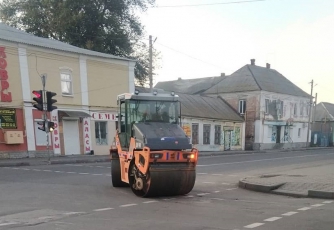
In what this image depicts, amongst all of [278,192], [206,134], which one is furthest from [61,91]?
[278,192]

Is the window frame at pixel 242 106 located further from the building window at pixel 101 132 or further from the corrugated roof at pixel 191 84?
the building window at pixel 101 132

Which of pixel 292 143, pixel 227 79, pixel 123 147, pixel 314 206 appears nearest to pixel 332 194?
pixel 314 206

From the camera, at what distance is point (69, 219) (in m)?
6.93

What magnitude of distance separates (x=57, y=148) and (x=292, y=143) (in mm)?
36494

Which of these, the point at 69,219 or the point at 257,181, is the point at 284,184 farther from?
the point at 69,219

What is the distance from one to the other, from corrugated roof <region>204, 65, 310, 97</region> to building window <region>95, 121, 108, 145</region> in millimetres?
21940

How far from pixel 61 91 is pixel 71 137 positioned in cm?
337

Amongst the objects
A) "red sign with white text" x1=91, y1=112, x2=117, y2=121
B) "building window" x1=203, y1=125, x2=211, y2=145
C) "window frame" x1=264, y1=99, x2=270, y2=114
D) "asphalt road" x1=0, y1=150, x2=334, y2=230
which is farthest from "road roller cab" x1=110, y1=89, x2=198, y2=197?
"window frame" x1=264, y1=99, x2=270, y2=114

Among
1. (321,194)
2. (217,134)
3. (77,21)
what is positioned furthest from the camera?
(217,134)

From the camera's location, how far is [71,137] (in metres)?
25.0

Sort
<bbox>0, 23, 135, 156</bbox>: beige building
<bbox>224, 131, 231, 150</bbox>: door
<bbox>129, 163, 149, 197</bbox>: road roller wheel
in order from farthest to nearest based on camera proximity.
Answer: <bbox>224, 131, 231, 150</bbox>: door, <bbox>0, 23, 135, 156</bbox>: beige building, <bbox>129, 163, 149, 197</bbox>: road roller wheel

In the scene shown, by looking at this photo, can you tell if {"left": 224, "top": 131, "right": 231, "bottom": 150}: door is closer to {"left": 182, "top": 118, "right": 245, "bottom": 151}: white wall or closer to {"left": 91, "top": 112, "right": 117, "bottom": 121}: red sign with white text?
{"left": 182, "top": 118, "right": 245, "bottom": 151}: white wall

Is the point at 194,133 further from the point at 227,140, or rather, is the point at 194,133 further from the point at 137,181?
the point at 137,181

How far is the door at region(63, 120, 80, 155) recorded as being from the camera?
24.7 meters
